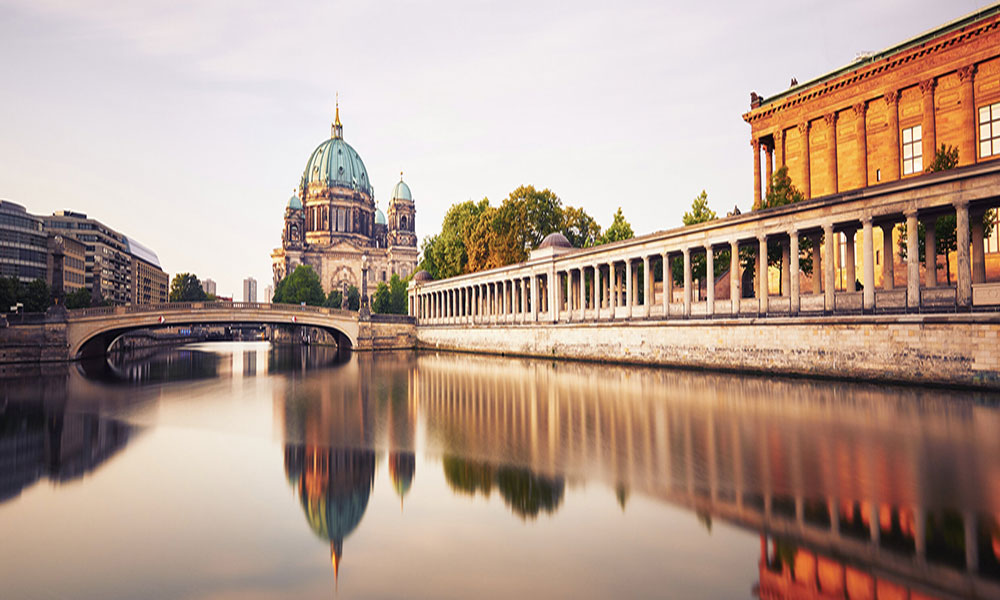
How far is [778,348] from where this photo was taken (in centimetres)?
2903

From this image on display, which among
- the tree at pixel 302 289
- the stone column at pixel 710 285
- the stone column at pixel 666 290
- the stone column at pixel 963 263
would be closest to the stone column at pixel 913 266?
the stone column at pixel 963 263

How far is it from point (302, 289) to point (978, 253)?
107 metres

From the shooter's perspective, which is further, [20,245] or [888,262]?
[20,245]

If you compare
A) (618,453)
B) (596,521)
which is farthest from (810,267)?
(596,521)

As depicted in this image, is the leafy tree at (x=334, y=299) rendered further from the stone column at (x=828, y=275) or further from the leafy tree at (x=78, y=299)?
the stone column at (x=828, y=275)

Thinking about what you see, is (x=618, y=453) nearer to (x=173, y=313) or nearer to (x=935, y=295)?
(x=935, y=295)

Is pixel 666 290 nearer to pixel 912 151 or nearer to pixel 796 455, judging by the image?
pixel 912 151

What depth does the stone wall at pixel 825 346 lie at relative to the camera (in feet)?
71.9

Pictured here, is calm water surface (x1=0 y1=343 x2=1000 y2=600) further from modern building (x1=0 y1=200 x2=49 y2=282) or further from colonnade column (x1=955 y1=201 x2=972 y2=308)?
modern building (x1=0 y1=200 x2=49 y2=282)

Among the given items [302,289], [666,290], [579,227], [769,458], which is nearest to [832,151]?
[666,290]

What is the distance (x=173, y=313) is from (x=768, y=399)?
53.0 m

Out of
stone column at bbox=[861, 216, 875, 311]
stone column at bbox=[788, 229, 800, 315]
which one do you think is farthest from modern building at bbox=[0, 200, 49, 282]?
stone column at bbox=[861, 216, 875, 311]

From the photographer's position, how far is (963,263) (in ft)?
77.0

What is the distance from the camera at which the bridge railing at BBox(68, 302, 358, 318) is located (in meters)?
51.8
